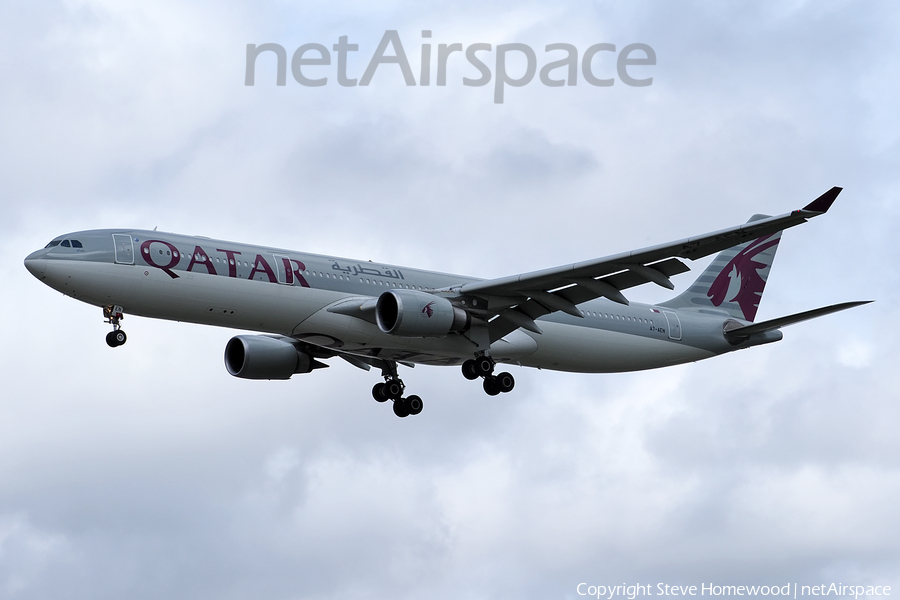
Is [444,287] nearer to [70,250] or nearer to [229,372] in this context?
[229,372]

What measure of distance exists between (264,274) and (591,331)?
12.9 meters

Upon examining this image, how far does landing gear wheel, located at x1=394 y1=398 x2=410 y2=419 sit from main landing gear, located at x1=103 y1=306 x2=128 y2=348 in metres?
12.1

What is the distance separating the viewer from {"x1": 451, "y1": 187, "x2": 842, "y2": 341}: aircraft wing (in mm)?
33875

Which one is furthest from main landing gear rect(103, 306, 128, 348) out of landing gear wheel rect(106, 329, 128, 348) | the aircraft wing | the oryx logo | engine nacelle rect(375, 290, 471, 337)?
the oryx logo

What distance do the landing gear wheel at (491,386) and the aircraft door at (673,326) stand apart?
8664 mm

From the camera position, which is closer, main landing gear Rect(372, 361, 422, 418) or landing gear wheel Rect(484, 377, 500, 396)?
landing gear wheel Rect(484, 377, 500, 396)

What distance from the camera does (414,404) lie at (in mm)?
45719

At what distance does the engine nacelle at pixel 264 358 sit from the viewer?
145ft

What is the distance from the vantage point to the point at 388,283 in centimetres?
4122

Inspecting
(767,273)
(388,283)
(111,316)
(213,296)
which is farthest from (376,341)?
(767,273)

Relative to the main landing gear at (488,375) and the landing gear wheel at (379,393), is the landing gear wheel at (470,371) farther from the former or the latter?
the landing gear wheel at (379,393)

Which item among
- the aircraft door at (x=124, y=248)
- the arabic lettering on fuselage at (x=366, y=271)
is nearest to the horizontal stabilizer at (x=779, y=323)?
the arabic lettering on fuselage at (x=366, y=271)

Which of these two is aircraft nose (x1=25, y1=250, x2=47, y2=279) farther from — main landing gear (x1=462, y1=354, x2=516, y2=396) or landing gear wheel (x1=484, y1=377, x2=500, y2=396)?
landing gear wheel (x1=484, y1=377, x2=500, y2=396)

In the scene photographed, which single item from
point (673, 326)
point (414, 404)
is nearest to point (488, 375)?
point (414, 404)
